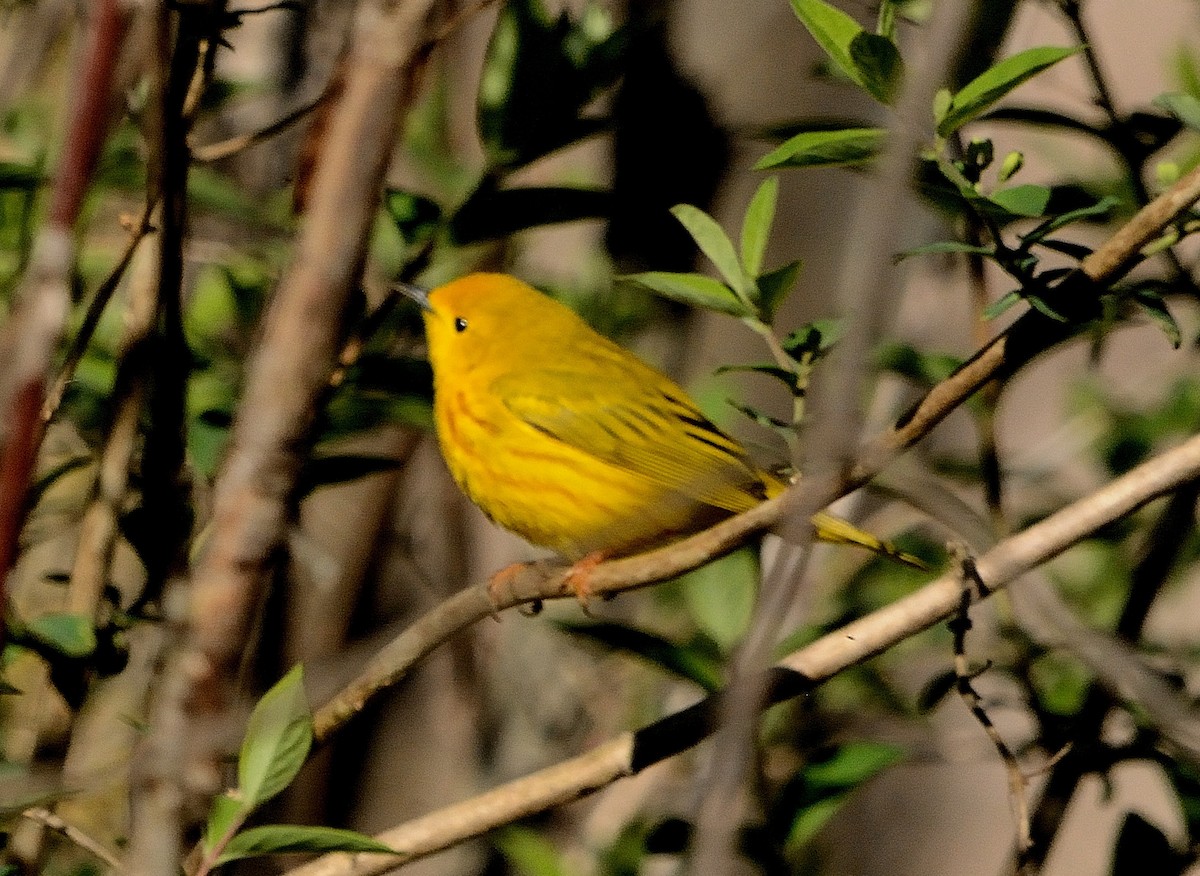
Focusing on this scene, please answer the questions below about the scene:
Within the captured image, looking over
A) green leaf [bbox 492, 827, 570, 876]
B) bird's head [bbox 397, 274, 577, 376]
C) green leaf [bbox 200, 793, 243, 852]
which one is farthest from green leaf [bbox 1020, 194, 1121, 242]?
bird's head [bbox 397, 274, 577, 376]

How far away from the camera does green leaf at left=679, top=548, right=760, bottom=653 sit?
2.00 meters

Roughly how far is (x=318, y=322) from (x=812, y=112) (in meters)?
1.90

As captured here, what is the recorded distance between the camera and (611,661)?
3.61 meters

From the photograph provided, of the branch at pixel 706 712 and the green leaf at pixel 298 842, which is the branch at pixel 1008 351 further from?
the green leaf at pixel 298 842

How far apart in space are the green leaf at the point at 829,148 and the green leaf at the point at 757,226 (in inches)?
13.9

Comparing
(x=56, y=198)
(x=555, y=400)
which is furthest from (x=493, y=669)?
(x=56, y=198)

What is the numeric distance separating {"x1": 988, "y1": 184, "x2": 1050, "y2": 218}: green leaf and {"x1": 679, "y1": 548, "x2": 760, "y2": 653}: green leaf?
0.67 m

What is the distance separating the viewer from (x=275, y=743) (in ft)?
4.98

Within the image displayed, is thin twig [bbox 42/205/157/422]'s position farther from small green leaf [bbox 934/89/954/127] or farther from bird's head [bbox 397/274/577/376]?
bird's head [bbox 397/274/577/376]

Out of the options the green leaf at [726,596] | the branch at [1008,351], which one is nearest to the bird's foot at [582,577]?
the green leaf at [726,596]

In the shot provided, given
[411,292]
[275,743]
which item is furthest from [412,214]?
[275,743]

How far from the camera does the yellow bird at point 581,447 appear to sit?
8.80 ft

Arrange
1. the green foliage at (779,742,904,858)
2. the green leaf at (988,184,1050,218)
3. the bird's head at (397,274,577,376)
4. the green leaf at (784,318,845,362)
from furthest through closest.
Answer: the bird's head at (397,274,577,376), the green foliage at (779,742,904,858), the green leaf at (784,318,845,362), the green leaf at (988,184,1050,218)

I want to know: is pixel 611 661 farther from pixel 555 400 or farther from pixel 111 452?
pixel 111 452
